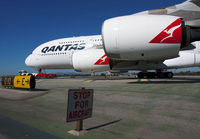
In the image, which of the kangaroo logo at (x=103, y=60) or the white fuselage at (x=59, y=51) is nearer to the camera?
the kangaroo logo at (x=103, y=60)

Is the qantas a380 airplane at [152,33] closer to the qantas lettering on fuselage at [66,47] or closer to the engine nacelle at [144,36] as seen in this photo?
the engine nacelle at [144,36]

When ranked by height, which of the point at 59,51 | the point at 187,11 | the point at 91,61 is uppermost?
the point at 187,11

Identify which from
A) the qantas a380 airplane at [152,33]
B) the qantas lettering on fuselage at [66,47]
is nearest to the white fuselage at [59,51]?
the qantas lettering on fuselage at [66,47]

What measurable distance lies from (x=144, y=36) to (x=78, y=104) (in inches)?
226

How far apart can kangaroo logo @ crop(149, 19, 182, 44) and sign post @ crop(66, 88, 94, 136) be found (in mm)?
5617

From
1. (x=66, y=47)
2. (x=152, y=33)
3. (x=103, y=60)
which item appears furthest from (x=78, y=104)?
(x=66, y=47)

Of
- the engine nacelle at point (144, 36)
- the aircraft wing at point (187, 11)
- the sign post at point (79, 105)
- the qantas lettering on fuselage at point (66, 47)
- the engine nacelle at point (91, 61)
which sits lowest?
the sign post at point (79, 105)

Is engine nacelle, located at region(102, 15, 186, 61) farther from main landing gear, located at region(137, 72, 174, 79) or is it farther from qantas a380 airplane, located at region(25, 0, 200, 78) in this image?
main landing gear, located at region(137, 72, 174, 79)

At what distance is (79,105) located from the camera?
2479 mm

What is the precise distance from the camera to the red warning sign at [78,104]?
7.54ft

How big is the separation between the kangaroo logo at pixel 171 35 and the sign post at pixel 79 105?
5.62m

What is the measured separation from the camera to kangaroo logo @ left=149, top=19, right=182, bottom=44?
7.06 m

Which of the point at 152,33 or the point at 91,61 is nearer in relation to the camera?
the point at 152,33

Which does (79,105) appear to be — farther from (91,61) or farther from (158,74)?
(158,74)
